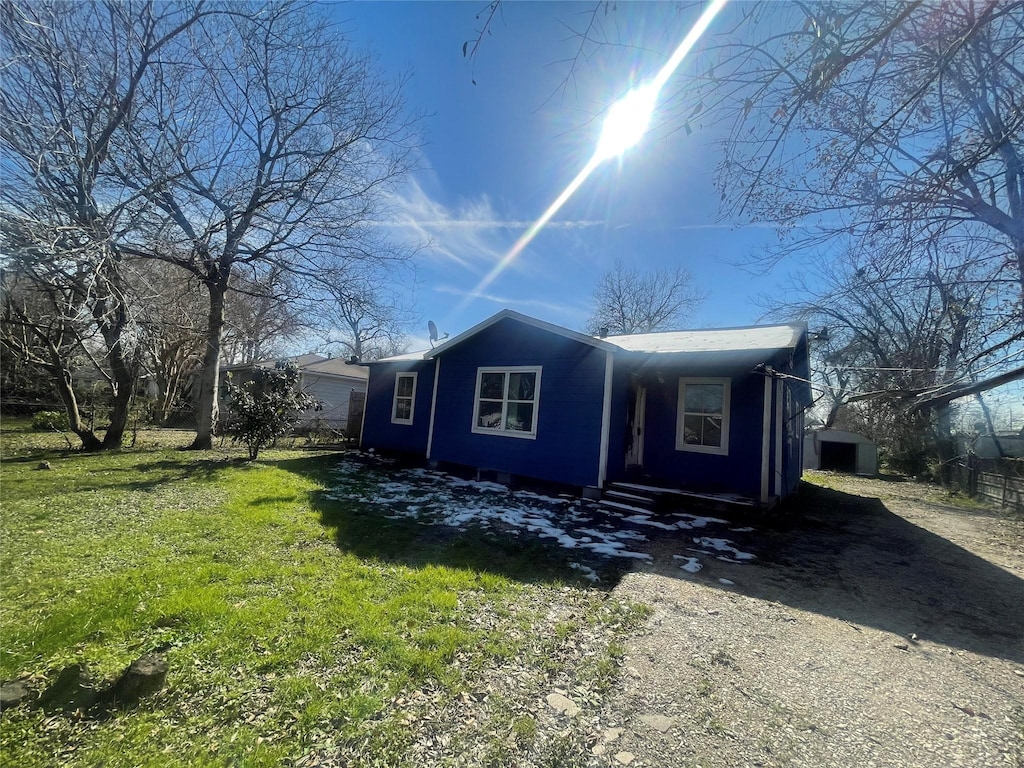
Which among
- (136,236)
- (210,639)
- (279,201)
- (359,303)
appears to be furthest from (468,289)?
(210,639)

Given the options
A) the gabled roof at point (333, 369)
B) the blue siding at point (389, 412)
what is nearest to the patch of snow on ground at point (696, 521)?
the blue siding at point (389, 412)

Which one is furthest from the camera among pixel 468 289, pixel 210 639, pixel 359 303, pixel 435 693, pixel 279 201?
pixel 468 289

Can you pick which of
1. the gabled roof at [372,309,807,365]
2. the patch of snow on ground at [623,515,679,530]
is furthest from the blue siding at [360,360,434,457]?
the patch of snow on ground at [623,515,679,530]

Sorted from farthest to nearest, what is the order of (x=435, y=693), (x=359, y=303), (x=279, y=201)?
(x=359, y=303) → (x=279, y=201) → (x=435, y=693)

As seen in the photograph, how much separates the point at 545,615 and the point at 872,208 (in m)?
4.89

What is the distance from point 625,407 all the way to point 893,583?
4.42 meters

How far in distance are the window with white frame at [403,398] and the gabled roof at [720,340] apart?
5520 millimetres

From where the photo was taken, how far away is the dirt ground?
77.0 inches

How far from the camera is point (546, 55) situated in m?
2.74

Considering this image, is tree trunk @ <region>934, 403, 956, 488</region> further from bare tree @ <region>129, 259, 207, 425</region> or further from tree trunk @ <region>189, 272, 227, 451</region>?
tree trunk @ <region>189, 272, 227, 451</region>

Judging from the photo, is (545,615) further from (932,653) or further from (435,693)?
(932,653)

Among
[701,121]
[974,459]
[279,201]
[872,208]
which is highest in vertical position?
[279,201]

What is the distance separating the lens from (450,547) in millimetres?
4648

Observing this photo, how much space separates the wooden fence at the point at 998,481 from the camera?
369 inches
